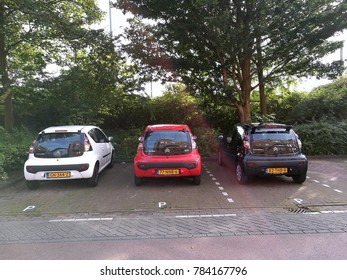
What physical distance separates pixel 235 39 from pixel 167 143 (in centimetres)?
515

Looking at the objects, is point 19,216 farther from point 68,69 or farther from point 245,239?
point 68,69

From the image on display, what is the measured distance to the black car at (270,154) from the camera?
24.9 feet

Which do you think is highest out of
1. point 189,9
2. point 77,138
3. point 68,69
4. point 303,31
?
point 189,9

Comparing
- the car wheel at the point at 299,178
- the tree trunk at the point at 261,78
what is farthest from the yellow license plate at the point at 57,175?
the tree trunk at the point at 261,78

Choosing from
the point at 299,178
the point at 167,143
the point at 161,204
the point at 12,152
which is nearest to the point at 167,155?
the point at 167,143

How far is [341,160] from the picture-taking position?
38.8ft

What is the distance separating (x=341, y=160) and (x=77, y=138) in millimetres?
9496

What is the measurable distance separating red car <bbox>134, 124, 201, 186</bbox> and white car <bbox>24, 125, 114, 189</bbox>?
1.19m

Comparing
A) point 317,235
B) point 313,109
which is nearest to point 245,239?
point 317,235

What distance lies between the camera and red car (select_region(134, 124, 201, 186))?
7.61m

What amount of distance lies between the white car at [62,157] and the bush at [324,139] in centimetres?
882

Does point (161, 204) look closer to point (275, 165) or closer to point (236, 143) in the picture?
point (275, 165)

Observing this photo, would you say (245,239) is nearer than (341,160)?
Yes

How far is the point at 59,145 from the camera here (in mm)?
7754
